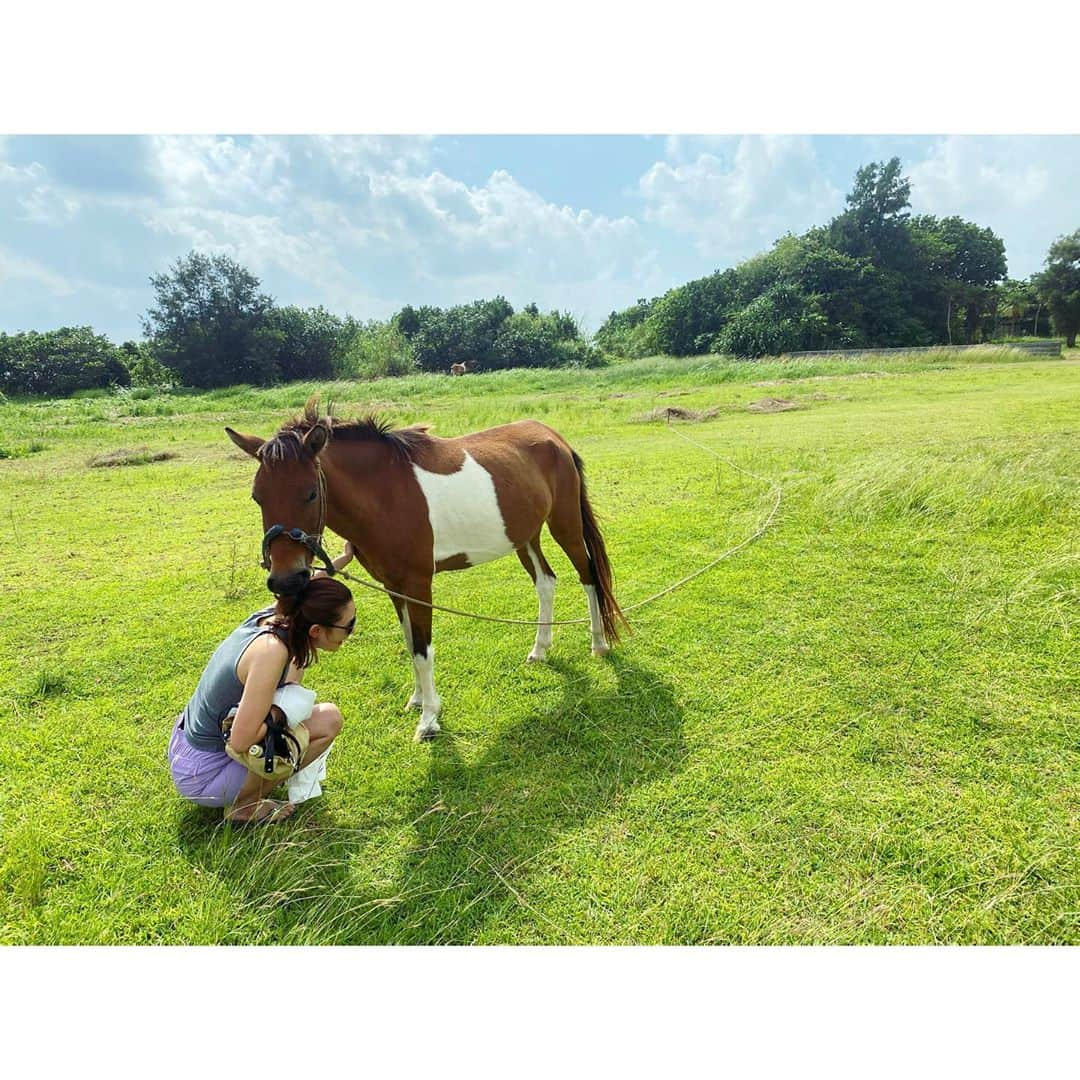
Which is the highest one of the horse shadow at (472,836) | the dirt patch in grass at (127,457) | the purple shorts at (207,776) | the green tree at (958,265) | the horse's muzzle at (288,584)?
the green tree at (958,265)

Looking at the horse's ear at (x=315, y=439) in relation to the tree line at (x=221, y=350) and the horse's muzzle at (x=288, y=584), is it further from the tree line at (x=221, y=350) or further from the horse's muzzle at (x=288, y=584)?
the tree line at (x=221, y=350)

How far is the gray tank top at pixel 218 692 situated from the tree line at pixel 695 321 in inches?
1213

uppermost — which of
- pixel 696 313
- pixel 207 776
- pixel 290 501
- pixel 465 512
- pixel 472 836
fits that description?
pixel 696 313

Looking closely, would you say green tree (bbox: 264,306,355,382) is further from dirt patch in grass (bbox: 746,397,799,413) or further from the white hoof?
the white hoof

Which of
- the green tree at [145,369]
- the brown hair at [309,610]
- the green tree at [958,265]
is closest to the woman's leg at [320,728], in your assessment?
the brown hair at [309,610]

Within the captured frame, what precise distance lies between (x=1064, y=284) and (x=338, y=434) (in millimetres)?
44803

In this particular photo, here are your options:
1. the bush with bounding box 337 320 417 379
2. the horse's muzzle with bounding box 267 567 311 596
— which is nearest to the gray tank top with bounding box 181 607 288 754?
the horse's muzzle with bounding box 267 567 311 596

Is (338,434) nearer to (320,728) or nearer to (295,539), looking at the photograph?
(295,539)

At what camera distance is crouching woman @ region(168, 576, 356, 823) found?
2.14m

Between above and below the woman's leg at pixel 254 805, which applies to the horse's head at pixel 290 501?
above

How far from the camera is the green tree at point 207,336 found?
30.4m

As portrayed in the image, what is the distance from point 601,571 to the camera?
12.6 feet

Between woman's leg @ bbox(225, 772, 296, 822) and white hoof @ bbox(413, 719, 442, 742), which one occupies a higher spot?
woman's leg @ bbox(225, 772, 296, 822)

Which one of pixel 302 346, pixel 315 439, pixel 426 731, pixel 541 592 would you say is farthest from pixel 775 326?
pixel 315 439
